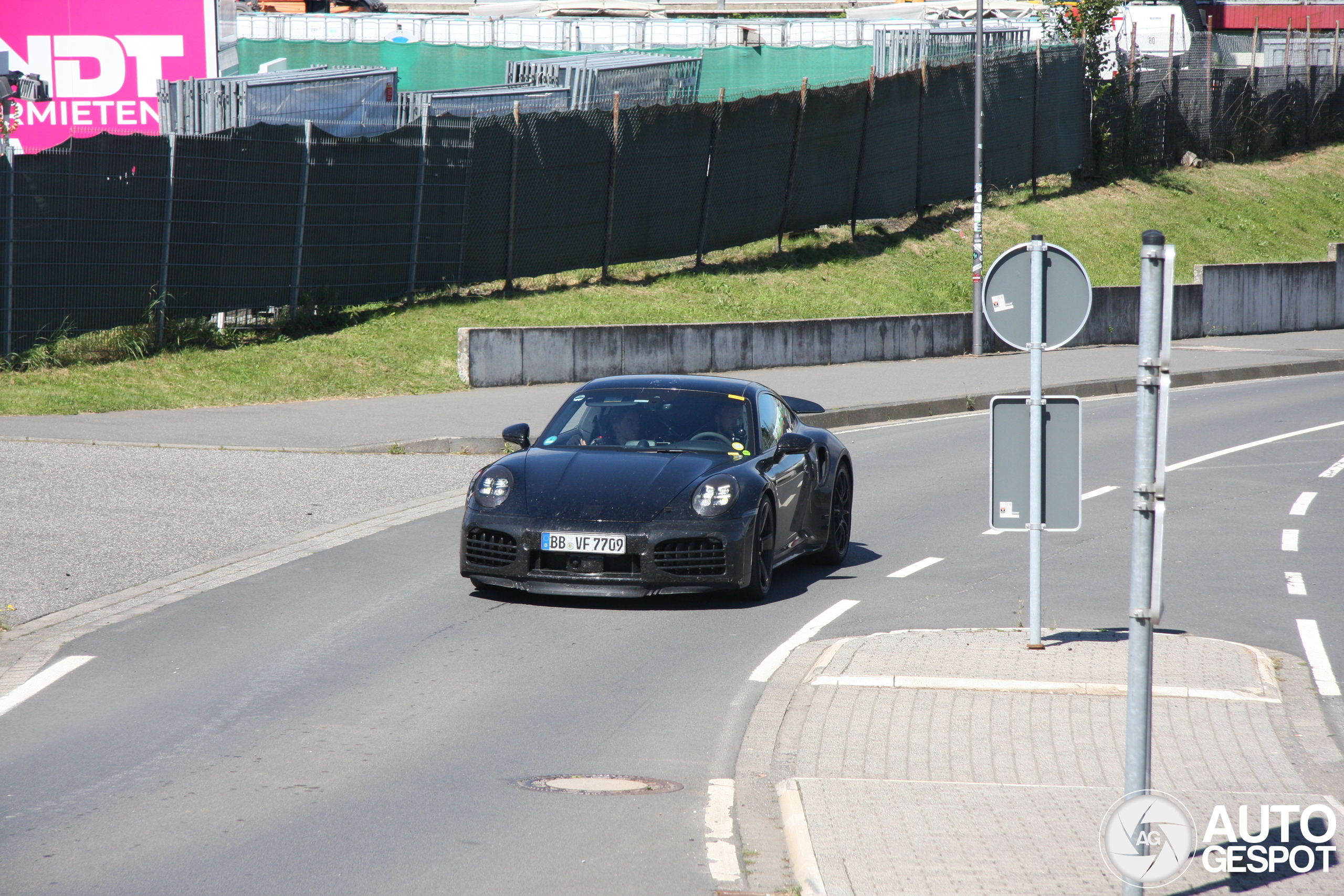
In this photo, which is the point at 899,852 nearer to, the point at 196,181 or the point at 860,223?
the point at 196,181

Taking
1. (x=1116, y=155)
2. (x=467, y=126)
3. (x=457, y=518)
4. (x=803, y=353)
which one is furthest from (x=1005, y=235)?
(x=457, y=518)

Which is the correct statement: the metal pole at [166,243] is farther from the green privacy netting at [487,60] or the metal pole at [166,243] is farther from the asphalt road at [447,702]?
the green privacy netting at [487,60]

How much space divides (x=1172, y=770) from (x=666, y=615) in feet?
12.8

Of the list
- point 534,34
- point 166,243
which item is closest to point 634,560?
point 166,243

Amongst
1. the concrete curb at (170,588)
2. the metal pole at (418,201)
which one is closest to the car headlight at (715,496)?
the concrete curb at (170,588)

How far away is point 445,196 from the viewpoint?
2420cm

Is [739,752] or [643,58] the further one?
[643,58]

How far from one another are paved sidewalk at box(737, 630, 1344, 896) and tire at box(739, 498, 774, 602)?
1.04 m

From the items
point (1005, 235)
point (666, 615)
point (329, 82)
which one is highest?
point (329, 82)

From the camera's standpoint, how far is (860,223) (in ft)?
110

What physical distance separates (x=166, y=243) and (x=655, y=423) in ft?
41.2

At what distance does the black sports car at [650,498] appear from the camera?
30.1 ft

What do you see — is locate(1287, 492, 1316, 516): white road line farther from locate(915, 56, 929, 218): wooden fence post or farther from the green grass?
locate(915, 56, 929, 218): wooden fence post

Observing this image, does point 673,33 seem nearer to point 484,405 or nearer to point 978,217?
point 978,217
